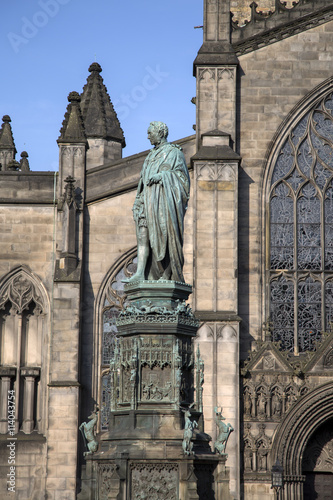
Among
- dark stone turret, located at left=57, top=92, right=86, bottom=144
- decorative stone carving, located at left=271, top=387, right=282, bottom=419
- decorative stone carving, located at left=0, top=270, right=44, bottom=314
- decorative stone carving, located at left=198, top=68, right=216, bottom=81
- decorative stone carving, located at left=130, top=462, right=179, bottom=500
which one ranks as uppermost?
decorative stone carving, located at left=198, top=68, right=216, bottom=81

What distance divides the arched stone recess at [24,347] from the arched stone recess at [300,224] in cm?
569

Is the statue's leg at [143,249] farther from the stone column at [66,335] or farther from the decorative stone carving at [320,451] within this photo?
the decorative stone carving at [320,451]

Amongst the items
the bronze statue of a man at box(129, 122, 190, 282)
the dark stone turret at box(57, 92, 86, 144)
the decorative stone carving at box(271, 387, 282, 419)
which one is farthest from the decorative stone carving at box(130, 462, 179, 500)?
the dark stone turret at box(57, 92, 86, 144)

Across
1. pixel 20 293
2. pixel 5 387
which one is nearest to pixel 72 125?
pixel 20 293

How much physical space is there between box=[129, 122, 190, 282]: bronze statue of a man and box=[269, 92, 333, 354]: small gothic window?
13.7 metres

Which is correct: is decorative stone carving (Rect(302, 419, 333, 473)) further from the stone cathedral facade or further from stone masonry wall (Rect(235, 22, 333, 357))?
stone masonry wall (Rect(235, 22, 333, 357))

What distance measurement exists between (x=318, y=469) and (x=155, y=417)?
47.3ft

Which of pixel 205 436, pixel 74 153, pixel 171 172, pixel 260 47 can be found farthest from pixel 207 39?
pixel 205 436

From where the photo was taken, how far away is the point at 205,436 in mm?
11344

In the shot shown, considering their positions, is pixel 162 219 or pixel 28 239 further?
pixel 28 239

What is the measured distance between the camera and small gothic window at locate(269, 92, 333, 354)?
25469mm

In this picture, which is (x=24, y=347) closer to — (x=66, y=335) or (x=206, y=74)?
(x=66, y=335)

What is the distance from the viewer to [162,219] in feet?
39.1

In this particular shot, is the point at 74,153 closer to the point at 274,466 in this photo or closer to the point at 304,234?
the point at 304,234
